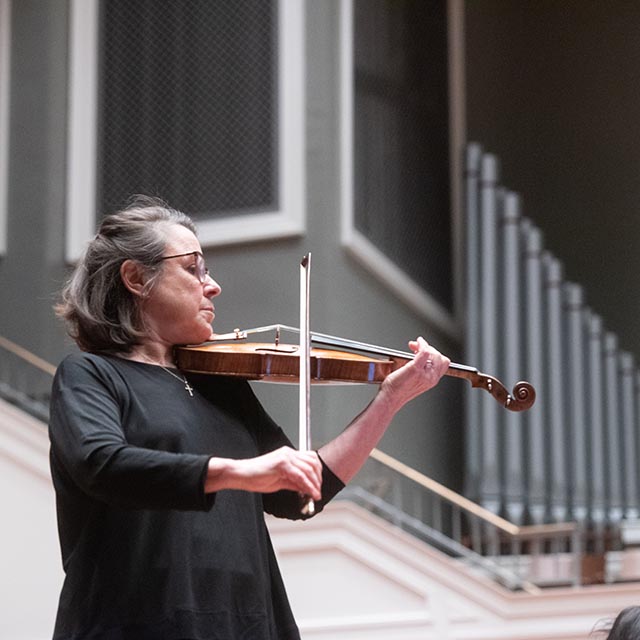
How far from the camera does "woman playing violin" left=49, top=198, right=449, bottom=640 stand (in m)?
2.10

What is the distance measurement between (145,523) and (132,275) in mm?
499

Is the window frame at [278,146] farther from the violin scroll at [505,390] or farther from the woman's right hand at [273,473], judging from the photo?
the woman's right hand at [273,473]

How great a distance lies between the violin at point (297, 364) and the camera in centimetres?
251

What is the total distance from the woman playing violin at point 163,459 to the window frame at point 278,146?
410cm

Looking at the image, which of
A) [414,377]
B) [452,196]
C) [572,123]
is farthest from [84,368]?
[572,123]

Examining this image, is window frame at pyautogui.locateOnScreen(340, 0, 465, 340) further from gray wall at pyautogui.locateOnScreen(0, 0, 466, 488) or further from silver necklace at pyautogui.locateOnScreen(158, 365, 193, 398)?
silver necklace at pyautogui.locateOnScreen(158, 365, 193, 398)

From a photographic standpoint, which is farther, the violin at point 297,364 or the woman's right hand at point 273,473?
the violin at point 297,364

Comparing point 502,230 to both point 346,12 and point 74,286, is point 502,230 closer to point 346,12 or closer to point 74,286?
point 346,12

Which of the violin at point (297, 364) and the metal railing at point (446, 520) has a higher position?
the violin at point (297, 364)

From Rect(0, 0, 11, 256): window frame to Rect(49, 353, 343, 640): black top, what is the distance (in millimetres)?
5445

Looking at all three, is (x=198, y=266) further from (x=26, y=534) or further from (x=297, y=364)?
(x=26, y=534)

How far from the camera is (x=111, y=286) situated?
254 cm

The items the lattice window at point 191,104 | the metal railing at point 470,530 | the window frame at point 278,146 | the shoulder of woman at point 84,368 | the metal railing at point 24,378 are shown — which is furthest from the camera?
the lattice window at point 191,104

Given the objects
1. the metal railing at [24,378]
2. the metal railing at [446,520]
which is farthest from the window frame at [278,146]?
the metal railing at [446,520]
